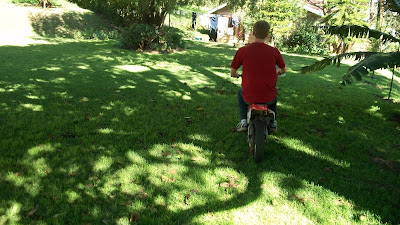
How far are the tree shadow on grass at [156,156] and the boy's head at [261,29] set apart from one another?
1.67m

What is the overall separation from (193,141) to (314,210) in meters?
2.13

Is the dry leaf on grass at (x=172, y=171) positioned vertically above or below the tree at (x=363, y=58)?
below

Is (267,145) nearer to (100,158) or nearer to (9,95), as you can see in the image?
(100,158)

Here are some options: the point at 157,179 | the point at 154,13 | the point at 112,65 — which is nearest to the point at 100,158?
the point at 157,179

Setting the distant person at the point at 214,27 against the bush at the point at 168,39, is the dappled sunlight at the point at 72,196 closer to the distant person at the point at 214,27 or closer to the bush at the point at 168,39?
the bush at the point at 168,39

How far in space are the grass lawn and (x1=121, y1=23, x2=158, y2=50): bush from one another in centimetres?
848

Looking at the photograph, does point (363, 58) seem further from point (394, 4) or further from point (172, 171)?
point (172, 171)

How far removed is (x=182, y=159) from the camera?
390 cm

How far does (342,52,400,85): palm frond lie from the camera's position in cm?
410

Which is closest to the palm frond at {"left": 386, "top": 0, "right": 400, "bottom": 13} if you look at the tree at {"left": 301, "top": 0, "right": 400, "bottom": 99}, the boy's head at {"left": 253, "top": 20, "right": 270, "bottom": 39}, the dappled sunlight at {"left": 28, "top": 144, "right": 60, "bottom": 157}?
the tree at {"left": 301, "top": 0, "right": 400, "bottom": 99}

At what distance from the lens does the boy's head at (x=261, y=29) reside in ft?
12.2

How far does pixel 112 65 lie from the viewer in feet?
36.5

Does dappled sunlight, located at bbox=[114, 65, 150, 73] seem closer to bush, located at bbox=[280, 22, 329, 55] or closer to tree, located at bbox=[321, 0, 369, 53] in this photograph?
tree, located at bbox=[321, 0, 369, 53]

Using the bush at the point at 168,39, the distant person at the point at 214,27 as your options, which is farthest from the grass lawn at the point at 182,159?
the distant person at the point at 214,27
